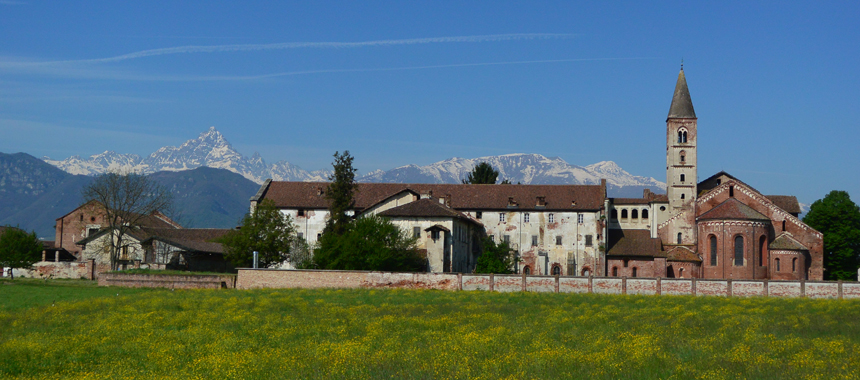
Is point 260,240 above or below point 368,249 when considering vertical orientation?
above

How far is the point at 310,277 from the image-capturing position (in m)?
55.2

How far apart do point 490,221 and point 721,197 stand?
77.6 ft

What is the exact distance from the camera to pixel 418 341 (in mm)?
24094

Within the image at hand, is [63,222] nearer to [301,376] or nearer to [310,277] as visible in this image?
[310,277]

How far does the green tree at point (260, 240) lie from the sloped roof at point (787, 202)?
5272 centimetres

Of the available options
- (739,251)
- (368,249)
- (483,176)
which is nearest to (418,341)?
(368,249)

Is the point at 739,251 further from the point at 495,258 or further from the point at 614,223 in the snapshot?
the point at 495,258

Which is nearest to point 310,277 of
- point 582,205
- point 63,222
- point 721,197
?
point 582,205

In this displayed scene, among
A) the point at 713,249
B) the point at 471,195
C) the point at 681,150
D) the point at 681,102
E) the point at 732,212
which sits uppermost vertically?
the point at 681,102

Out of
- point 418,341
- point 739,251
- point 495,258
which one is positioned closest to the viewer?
point 418,341

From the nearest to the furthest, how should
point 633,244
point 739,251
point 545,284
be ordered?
point 545,284
point 739,251
point 633,244

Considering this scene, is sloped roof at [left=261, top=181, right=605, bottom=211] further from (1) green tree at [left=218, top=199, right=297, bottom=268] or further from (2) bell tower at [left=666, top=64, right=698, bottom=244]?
(1) green tree at [left=218, top=199, right=297, bottom=268]

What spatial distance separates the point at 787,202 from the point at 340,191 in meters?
49.9

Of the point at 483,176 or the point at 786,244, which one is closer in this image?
the point at 786,244
